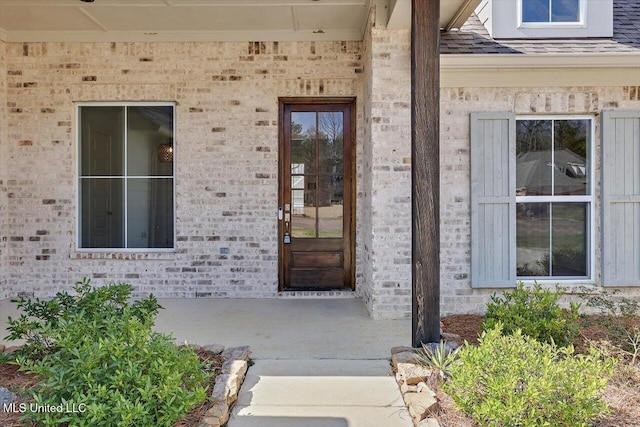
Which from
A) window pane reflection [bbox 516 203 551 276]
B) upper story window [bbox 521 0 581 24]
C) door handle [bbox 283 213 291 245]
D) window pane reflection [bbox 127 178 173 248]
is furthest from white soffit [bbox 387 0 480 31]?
window pane reflection [bbox 127 178 173 248]

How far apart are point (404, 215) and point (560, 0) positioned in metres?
3.44

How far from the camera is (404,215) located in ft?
16.7

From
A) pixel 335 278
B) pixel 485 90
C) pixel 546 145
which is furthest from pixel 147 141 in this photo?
pixel 546 145

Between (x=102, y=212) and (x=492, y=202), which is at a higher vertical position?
(x=492, y=202)

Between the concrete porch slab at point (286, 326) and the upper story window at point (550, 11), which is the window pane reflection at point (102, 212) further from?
the upper story window at point (550, 11)

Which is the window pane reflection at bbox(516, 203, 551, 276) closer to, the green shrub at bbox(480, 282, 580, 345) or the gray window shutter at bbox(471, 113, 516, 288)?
the gray window shutter at bbox(471, 113, 516, 288)

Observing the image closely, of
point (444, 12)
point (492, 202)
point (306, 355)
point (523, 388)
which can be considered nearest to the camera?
point (523, 388)

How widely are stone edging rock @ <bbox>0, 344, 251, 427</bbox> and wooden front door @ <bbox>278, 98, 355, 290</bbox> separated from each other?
2.37 m

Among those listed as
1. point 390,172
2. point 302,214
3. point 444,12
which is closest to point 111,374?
point 390,172

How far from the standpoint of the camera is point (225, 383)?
3.10 metres

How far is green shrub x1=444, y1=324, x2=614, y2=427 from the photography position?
7.74ft

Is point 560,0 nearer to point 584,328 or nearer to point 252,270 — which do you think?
point 584,328

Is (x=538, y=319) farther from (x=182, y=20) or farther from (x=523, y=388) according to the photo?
(x=182, y=20)

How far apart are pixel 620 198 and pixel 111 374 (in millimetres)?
5329
